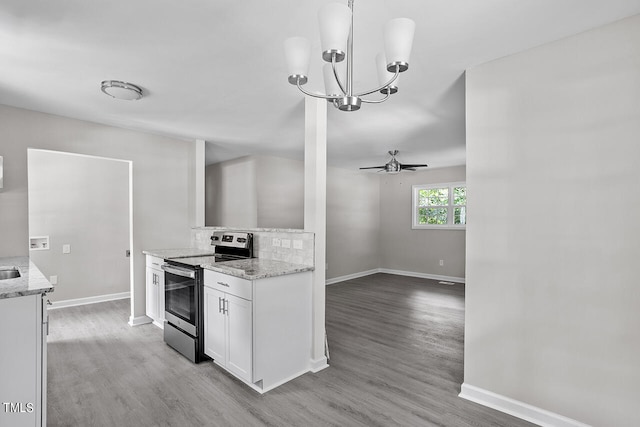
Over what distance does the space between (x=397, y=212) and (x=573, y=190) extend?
5.57 meters

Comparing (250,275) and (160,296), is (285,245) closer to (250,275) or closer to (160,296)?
(250,275)

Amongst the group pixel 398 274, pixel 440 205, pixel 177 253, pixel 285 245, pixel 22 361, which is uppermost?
pixel 440 205

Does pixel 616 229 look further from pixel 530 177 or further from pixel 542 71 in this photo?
pixel 542 71

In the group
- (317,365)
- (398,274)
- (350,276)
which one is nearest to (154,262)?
(317,365)

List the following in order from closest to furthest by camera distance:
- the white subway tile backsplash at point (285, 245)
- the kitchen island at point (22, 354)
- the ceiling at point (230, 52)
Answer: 1. the kitchen island at point (22, 354)
2. the ceiling at point (230, 52)
3. the white subway tile backsplash at point (285, 245)

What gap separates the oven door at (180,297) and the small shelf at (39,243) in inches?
94.0

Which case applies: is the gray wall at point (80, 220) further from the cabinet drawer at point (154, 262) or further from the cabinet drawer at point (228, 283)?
the cabinet drawer at point (228, 283)

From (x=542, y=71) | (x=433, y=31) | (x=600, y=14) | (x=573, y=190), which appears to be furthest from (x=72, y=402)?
(x=600, y=14)

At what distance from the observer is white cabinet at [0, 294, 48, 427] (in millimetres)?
1522

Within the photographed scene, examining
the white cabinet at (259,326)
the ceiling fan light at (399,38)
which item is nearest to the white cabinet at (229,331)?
the white cabinet at (259,326)

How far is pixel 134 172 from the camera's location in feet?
12.9

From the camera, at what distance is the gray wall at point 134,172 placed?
10.1 feet

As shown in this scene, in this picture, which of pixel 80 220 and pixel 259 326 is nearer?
pixel 259 326

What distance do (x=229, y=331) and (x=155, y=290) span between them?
1625mm
